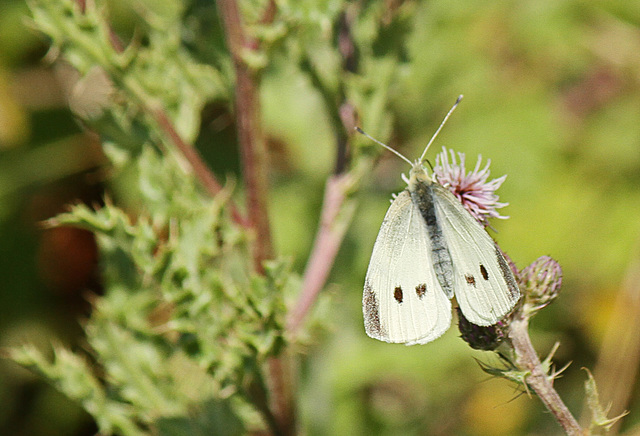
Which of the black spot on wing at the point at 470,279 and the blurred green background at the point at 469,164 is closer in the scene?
the black spot on wing at the point at 470,279

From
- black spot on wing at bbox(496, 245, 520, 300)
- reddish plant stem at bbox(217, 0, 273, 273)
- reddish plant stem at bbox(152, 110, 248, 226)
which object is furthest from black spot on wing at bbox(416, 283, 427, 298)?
reddish plant stem at bbox(152, 110, 248, 226)

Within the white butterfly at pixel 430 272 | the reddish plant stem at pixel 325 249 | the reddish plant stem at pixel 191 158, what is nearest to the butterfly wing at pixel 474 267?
the white butterfly at pixel 430 272

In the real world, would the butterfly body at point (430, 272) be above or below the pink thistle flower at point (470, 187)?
below

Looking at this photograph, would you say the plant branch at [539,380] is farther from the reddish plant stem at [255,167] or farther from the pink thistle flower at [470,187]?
the reddish plant stem at [255,167]

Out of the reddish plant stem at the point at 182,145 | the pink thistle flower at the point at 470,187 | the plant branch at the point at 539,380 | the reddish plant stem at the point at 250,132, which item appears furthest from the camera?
the reddish plant stem at the point at 182,145

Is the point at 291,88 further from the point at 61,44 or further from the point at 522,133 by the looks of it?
the point at 61,44

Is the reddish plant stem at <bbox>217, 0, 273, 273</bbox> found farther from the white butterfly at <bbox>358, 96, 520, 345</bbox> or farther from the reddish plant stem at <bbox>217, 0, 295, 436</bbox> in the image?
the white butterfly at <bbox>358, 96, 520, 345</bbox>

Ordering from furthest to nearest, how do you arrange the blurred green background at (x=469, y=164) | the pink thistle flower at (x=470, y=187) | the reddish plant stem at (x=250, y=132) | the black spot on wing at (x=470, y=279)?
the blurred green background at (x=469, y=164), the reddish plant stem at (x=250, y=132), the pink thistle flower at (x=470, y=187), the black spot on wing at (x=470, y=279)

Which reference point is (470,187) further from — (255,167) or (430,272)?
(255,167)

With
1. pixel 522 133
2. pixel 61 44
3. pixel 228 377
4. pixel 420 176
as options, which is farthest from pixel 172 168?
pixel 522 133
